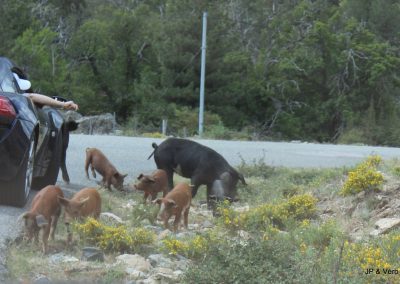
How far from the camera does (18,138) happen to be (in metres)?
8.72

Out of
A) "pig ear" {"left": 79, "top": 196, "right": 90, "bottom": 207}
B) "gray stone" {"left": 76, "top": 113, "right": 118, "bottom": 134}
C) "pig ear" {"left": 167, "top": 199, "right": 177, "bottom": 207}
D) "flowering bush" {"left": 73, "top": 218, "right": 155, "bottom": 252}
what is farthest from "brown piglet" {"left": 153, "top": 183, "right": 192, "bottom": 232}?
"gray stone" {"left": 76, "top": 113, "right": 118, "bottom": 134}

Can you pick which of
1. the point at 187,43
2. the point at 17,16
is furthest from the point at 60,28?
the point at 187,43

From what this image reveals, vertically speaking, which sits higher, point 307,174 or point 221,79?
point 221,79

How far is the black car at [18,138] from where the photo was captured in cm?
868

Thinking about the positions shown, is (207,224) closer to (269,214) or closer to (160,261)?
(269,214)

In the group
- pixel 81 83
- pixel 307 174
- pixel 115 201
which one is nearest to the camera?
pixel 115 201

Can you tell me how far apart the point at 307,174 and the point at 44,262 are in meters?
7.66

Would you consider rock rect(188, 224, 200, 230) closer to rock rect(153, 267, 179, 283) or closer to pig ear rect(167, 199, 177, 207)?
pig ear rect(167, 199, 177, 207)

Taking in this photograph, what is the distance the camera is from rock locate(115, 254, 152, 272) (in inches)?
293

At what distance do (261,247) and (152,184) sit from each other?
4.46 m

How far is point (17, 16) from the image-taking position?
5109cm

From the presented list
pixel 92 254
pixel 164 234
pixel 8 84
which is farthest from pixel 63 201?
pixel 8 84

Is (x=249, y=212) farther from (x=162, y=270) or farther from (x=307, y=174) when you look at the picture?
(x=307, y=174)

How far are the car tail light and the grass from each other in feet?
4.09
